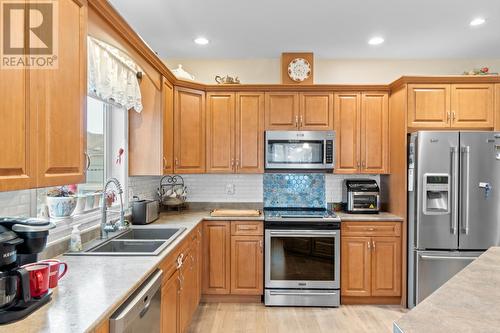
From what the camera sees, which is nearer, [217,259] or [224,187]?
[217,259]

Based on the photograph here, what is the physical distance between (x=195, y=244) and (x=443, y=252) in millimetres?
2390

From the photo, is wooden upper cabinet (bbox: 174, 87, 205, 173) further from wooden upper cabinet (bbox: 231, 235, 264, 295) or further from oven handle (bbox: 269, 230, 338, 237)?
oven handle (bbox: 269, 230, 338, 237)

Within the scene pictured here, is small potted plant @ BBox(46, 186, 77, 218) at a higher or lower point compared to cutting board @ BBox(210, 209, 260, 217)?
higher

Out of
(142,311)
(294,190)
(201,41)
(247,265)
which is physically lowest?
(247,265)

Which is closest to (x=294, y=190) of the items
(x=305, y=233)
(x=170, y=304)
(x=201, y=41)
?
(x=305, y=233)

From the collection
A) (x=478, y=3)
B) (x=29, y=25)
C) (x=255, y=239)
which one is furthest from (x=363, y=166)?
(x=29, y=25)

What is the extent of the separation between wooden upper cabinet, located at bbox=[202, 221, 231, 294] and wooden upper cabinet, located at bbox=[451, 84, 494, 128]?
265 centimetres

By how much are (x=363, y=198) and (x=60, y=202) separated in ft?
9.62

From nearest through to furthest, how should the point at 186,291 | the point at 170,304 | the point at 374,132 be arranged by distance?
the point at 170,304, the point at 186,291, the point at 374,132

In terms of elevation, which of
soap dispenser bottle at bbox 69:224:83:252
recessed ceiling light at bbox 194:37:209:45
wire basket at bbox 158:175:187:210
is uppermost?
recessed ceiling light at bbox 194:37:209:45

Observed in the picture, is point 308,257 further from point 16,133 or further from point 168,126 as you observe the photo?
point 16,133

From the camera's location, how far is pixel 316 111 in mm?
3564

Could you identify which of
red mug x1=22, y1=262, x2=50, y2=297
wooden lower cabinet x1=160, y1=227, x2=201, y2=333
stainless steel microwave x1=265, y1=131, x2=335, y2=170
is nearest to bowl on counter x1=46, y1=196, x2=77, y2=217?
wooden lower cabinet x1=160, y1=227, x2=201, y2=333

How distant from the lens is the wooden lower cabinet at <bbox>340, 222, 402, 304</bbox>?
3.23 metres
